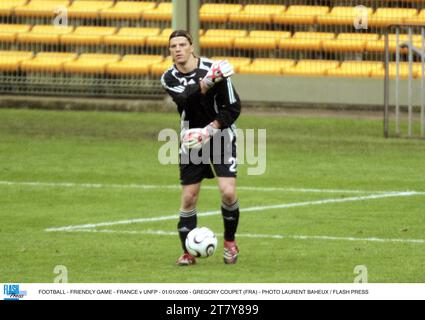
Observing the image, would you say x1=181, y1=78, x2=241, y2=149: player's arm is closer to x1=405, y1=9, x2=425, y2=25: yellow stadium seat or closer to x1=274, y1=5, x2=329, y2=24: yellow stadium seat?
x1=405, y1=9, x2=425, y2=25: yellow stadium seat

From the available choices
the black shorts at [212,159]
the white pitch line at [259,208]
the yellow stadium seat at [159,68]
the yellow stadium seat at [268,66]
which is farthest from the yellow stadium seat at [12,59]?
the black shorts at [212,159]

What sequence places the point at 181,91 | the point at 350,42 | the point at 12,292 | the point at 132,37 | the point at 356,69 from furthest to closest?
1. the point at 132,37
2. the point at 350,42
3. the point at 356,69
4. the point at 181,91
5. the point at 12,292

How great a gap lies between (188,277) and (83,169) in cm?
738

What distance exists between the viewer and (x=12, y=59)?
87.6 ft

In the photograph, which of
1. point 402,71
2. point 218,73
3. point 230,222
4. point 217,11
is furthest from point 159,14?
point 218,73

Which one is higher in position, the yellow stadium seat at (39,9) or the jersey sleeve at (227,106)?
the jersey sleeve at (227,106)

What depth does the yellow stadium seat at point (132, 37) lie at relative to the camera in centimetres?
2675

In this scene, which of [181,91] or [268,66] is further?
[268,66]

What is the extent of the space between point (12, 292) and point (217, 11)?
18.2 metres

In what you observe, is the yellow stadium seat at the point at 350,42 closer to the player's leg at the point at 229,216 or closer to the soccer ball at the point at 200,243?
the player's leg at the point at 229,216

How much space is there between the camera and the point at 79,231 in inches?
501

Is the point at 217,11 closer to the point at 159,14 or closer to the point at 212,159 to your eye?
the point at 159,14

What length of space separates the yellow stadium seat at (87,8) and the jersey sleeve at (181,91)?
17168 millimetres

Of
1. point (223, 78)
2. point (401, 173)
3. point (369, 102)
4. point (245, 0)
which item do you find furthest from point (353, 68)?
point (223, 78)
